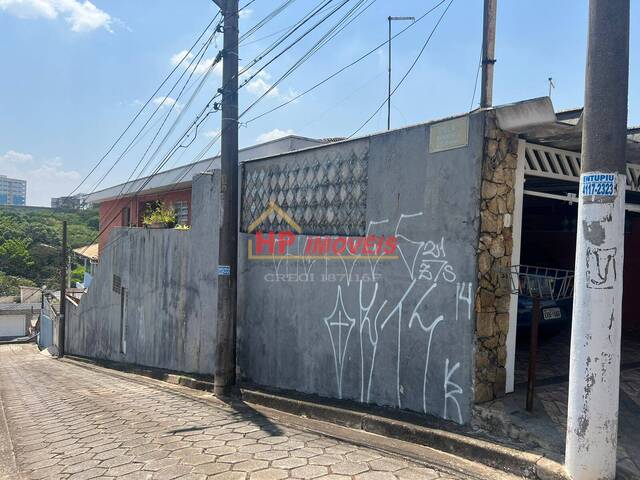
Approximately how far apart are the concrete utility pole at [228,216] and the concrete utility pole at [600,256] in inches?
203

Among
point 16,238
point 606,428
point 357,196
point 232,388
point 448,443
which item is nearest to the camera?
point 606,428

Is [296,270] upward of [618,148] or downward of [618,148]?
downward

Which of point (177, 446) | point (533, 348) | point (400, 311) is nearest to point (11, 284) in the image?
point (177, 446)

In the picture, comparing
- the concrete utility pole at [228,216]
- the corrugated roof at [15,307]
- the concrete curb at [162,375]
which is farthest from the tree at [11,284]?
the concrete utility pole at [228,216]

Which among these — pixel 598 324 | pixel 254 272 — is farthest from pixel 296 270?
pixel 598 324

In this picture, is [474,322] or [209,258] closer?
[474,322]

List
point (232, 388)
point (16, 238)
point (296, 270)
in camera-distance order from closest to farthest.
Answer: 1. point (296, 270)
2. point (232, 388)
3. point (16, 238)

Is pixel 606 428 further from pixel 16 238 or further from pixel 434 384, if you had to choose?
pixel 16 238

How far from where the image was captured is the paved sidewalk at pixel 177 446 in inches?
168

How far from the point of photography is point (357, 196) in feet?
20.3

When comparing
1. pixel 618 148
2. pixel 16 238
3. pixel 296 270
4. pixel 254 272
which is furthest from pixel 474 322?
pixel 16 238

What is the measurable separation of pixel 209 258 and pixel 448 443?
5.61 meters

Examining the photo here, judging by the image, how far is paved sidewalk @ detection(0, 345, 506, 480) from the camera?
14.0ft

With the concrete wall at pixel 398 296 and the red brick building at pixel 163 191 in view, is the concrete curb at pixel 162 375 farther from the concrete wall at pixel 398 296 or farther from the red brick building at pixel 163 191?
the red brick building at pixel 163 191
